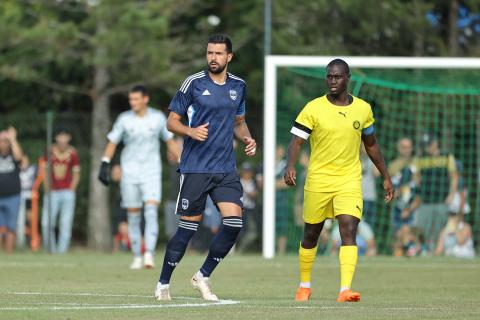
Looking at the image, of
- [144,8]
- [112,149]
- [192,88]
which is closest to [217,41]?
[192,88]

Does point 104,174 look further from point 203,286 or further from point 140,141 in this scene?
point 203,286

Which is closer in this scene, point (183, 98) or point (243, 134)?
point (183, 98)

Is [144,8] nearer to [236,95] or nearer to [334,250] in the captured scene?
[334,250]

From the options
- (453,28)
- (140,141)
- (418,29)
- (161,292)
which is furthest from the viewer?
(453,28)

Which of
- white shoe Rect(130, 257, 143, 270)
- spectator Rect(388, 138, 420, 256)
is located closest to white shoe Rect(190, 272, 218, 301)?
white shoe Rect(130, 257, 143, 270)

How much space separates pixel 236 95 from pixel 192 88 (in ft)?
1.33

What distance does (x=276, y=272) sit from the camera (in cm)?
1645

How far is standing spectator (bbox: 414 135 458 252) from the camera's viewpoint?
22453mm

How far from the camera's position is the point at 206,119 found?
11.0 m

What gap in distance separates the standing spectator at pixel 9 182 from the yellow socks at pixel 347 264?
12.8 m

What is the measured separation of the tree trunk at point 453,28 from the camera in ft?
93.8

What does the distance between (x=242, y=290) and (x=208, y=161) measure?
2.38 m

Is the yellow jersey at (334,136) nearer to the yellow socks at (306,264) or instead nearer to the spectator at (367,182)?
the yellow socks at (306,264)

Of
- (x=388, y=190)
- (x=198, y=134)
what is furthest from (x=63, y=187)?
(x=198, y=134)
